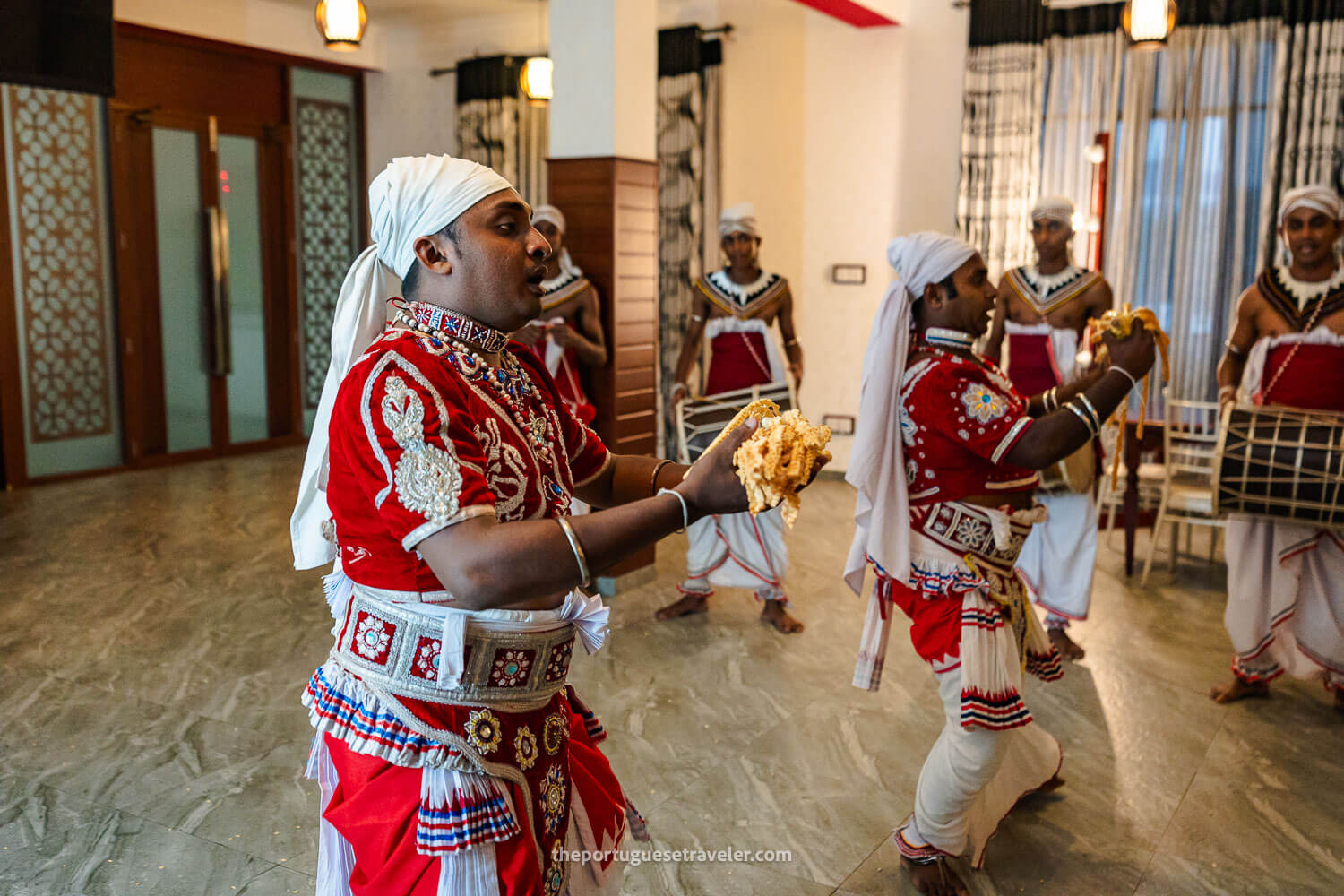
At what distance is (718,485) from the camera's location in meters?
1.44

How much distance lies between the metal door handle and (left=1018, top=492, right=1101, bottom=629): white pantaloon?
655cm

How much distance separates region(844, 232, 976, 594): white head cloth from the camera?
264 centimetres

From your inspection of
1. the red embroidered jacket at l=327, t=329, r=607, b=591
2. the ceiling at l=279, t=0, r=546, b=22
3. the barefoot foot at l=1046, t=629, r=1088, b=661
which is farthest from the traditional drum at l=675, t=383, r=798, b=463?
the ceiling at l=279, t=0, r=546, b=22

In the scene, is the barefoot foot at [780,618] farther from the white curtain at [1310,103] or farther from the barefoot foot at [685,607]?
the white curtain at [1310,103]

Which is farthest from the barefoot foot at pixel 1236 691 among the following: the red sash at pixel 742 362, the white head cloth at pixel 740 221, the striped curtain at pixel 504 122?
the striped curtain at pixel 504 122

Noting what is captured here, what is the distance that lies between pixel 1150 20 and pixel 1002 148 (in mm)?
2168

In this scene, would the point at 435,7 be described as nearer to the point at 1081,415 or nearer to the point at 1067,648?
the point at 1067,648

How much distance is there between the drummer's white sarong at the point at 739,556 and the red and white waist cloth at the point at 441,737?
308 centimetres

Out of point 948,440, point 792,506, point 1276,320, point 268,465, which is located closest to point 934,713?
point 948,440

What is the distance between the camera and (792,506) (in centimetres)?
146

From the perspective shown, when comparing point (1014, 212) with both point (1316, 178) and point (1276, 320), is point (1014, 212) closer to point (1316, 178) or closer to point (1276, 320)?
point (1316, 178)

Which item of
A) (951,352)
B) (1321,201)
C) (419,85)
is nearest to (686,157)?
(419,85)

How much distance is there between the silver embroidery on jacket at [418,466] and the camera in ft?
4.50

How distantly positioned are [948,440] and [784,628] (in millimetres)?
2152
